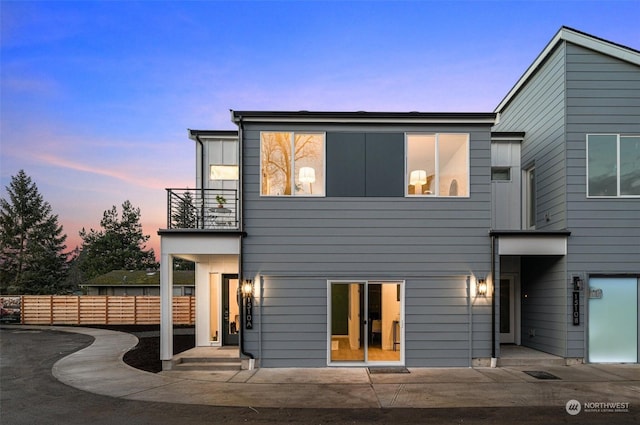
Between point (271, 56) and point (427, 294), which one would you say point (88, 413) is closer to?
point (427, 294)

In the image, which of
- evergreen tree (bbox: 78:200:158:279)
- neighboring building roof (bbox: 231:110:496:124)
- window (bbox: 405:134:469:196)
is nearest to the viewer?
neighboring building roof (bbox: 231:110:496:124)

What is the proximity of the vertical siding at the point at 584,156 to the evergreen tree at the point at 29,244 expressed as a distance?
1306 inches

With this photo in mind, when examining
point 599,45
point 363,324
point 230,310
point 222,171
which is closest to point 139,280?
point 230,310

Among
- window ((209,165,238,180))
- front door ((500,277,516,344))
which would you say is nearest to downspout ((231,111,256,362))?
window ((209,165,238,180))

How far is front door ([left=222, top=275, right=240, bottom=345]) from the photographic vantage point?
10.9m

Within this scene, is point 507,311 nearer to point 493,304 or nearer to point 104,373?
point 493,304

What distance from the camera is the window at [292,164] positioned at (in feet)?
29.8

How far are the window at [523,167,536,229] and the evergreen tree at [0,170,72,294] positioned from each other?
3199cm

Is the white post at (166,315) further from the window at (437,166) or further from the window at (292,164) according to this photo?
the window at (437,166)

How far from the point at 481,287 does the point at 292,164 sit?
5.41 metres

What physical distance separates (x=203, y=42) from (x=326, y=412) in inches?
649

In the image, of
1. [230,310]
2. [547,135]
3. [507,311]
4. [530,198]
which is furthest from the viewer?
[507,311]

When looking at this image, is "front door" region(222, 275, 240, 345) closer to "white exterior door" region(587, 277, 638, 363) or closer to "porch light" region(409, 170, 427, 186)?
"porch light" region(409, 170, 427, 186)

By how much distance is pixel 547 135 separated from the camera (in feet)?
32.8
